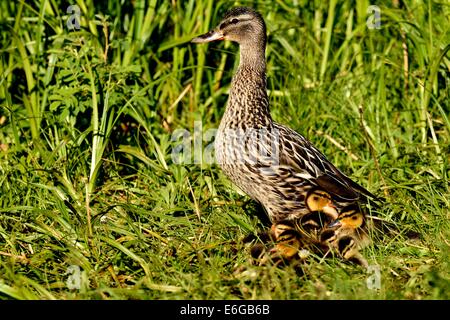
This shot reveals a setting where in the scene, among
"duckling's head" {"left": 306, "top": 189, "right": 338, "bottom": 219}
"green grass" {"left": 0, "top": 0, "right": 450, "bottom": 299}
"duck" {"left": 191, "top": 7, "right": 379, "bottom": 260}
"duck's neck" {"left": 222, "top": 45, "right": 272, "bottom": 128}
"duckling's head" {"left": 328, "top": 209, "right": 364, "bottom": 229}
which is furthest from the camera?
"duck's neck" {"left": 222, "top": 45, "right": 272, "bottom": 128}

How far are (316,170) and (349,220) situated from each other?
0.55 metres

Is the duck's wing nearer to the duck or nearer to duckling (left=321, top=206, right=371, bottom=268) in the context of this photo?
the duck

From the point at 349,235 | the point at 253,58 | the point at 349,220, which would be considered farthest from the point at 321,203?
the point at 253,58

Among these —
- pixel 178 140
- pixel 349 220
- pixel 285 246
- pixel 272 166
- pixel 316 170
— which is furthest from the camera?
pixel 178 140

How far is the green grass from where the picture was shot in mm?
4910

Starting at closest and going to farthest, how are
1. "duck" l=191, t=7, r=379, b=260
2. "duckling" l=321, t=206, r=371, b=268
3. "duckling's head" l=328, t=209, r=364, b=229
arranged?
"duckling" l=321, t=206, r=371, b=268 < "duckling's head" l=328, t=209, r=364, b=229 < "duck" l=191, t=7, r=379, b=260

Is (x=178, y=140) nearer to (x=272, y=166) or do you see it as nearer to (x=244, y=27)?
(x=244, y=27)

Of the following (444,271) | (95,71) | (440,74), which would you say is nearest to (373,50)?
(440,74)

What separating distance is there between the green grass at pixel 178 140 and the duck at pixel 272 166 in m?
0.28

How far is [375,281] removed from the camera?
464 centimetres

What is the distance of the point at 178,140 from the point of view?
6.87m

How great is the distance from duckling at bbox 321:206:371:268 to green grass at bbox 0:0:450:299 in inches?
3.9

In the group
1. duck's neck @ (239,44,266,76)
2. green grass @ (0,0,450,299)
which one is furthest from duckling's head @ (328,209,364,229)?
duck's neck @ (239,44,266,76)
